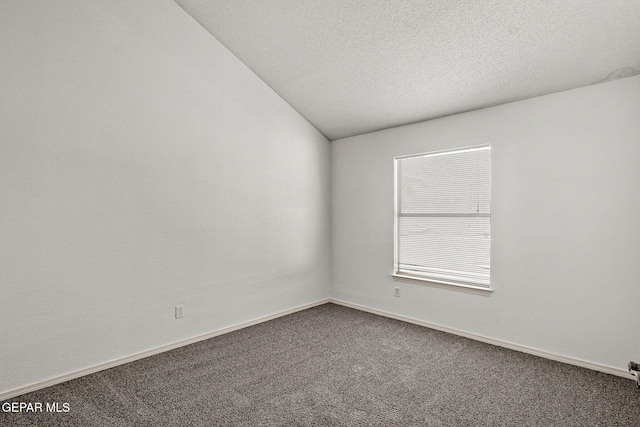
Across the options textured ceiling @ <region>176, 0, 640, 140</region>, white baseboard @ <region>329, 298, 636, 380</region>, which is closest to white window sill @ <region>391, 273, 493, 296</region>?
white baseboard @ <region>329, 298, 636, 380</region>

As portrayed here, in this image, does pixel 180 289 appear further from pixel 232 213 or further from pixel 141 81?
pixel 141 81

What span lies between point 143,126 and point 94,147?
17.2 inches

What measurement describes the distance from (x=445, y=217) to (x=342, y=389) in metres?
2.15

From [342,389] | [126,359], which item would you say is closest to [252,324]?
[126,359]

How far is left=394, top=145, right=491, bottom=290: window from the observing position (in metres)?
3.40

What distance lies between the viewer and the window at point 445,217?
3404 millimetres

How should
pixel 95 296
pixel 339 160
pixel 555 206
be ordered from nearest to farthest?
pixel 95 296
pixel 555 206
pixel 339 160

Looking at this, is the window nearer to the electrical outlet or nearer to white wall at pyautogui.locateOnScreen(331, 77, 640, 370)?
white wall at pyautogui.locateOnScreen(331, 77, 640, 370)

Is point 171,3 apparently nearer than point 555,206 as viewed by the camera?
No

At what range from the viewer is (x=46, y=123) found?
2.47 meters

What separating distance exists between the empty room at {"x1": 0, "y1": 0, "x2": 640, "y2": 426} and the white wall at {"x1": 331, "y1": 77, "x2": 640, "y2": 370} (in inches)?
0.6

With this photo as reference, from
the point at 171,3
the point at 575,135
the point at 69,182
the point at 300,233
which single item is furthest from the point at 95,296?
the point at 575,135

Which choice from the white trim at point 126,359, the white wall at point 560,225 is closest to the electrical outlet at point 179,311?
the white trim at point 126,359

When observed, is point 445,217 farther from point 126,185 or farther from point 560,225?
point 126,185
